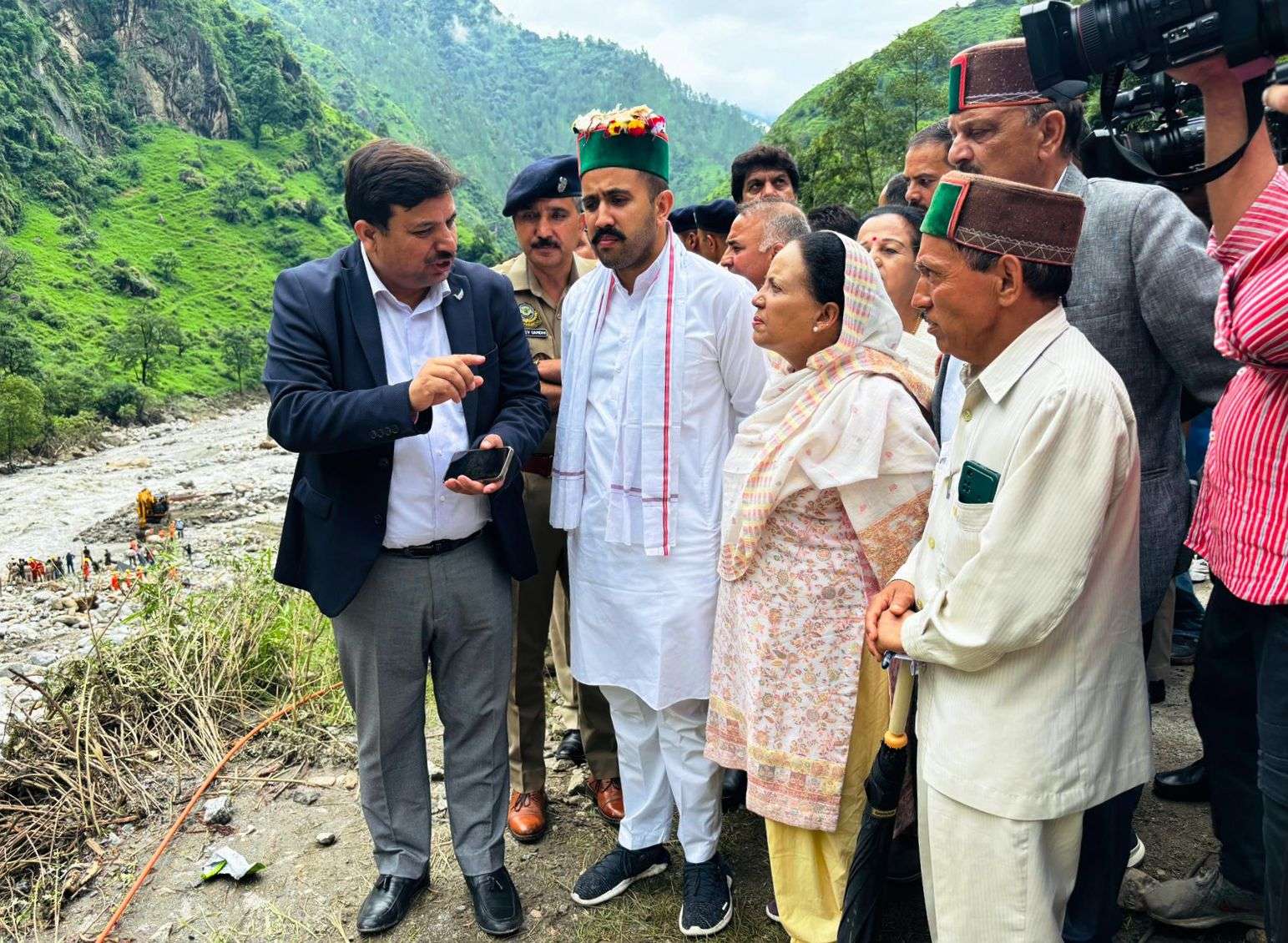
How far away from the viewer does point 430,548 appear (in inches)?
108

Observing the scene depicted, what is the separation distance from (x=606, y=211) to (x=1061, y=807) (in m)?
1.94

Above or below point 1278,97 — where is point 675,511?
below

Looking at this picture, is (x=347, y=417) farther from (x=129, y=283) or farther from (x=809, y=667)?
(x=129, y=283)

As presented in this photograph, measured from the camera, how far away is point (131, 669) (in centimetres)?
442

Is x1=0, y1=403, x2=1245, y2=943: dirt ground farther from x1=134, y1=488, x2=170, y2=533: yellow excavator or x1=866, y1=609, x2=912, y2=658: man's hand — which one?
x1=134, y1=488, x2=170, y2=533: yellow excavator

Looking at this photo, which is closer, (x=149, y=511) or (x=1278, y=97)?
(x=1278, y=97)

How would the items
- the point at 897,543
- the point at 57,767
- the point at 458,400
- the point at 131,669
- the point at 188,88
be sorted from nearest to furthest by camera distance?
the point at 897,543 → the point at 458,400 → the point at 57,767 → the point at 131,669 → the point at 188,88

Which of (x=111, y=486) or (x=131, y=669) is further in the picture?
(x=111, y=486)

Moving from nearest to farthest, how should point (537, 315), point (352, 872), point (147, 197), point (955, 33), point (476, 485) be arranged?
point (476, 485)
point (352, 872)
point (537, 315)
point (147, 197)
point (955, 33)

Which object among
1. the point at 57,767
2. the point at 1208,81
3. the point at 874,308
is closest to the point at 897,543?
the point at 874,308

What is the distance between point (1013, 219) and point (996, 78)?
2.34ft

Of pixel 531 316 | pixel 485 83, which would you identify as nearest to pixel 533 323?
pixel 531 316

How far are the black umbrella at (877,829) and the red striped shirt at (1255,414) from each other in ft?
2.24

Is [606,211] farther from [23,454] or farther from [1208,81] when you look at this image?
[23,454]
